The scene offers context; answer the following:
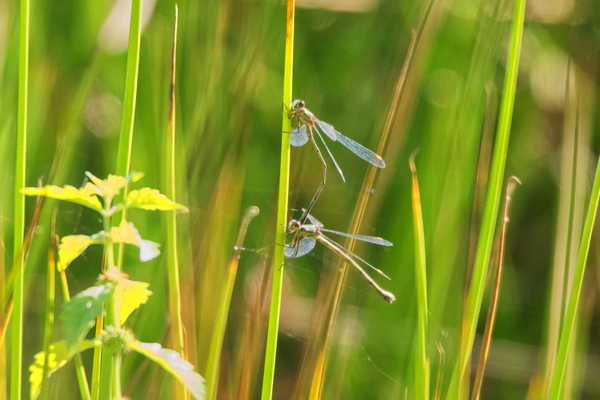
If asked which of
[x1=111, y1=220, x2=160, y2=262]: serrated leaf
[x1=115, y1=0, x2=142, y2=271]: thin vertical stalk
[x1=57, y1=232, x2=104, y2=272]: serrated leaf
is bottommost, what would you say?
[x1=57, y1=232, x2=104, y2=272]: serrated leaf

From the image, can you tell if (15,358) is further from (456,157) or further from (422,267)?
(456,157)

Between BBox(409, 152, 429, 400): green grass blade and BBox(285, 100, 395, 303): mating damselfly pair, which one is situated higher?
BBox(285, 100, 395, 303): mating damselfly pair

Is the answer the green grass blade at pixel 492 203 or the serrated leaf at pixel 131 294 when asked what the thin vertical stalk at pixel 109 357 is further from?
the green grass blade at pixel 492 203

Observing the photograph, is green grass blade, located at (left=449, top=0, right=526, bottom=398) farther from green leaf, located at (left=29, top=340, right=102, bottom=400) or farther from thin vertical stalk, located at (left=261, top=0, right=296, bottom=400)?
green leaf, located at (left=29, top=340, right=102, bottom=400)

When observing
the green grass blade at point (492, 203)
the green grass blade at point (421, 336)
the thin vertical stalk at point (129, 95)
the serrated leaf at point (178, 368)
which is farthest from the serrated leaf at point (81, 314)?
the green grass blade at point (492, 203)

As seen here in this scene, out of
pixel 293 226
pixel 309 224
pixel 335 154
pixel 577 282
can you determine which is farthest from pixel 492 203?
pixel 335 154

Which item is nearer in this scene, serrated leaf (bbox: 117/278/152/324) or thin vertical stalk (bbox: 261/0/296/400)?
serrated leaf (bbox: 117/278/152/324)

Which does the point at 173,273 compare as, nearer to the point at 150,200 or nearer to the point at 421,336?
the point at 150,200

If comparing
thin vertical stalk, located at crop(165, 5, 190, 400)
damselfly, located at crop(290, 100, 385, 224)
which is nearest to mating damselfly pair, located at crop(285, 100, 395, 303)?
damselfly, located at crop(290, 100, 385, 224)
